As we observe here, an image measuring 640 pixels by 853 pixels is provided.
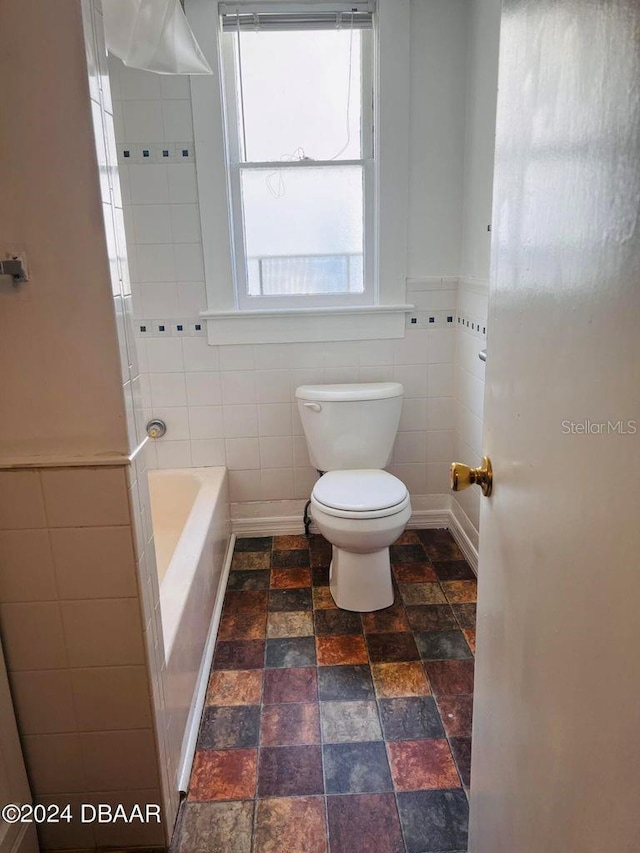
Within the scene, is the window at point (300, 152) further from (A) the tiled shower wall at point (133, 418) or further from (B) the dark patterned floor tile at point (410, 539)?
(A) the tiled shower wall at point (133, 418)

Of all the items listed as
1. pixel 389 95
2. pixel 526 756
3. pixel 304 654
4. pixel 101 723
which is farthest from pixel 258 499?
pixel 526 756

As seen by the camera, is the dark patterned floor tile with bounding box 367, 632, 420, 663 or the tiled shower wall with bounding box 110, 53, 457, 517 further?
the tiled shower wall with bounding box 110, 53, 457, 517

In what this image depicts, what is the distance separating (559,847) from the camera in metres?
0.72

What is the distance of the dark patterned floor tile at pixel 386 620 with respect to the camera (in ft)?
6.91

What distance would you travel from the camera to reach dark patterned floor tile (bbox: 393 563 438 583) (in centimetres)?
242

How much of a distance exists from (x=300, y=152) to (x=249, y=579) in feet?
5.82

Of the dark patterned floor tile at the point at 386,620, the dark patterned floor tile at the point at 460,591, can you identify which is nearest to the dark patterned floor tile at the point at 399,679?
the dark patterned floor tile at the point at 386,620

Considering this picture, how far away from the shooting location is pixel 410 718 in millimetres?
1697

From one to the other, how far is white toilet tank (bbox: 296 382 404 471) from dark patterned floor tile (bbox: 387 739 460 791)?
1123 millimetres

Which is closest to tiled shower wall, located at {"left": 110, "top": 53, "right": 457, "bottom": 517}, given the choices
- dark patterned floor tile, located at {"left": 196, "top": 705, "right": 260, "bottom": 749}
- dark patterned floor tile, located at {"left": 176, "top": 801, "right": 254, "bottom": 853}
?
dark patterned floor tile, located at {"left": 196, "top": 705, "right": 260, "bottom": 749}

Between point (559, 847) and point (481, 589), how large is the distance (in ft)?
1.34

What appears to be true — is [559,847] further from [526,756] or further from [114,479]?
[114,479]

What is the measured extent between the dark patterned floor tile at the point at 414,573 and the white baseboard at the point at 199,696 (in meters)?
0.71

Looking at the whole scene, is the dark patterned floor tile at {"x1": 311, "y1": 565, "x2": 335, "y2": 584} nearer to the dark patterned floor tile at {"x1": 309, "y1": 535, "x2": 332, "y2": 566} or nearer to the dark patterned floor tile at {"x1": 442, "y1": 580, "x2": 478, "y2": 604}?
the dark patterned floor tile at {"x1": 309, "y1": 535, "x2": 332, "y2": 566}
